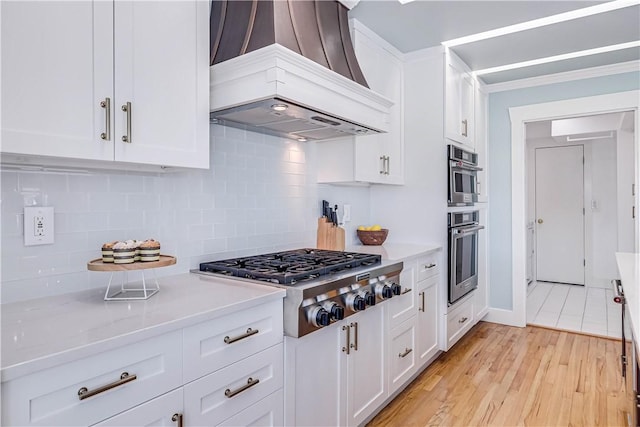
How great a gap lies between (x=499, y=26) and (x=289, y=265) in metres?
2.20

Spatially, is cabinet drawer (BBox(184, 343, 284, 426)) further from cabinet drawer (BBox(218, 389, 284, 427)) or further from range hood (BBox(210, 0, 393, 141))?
range hood (BBox(210, 0, 393, 141))

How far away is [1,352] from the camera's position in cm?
91

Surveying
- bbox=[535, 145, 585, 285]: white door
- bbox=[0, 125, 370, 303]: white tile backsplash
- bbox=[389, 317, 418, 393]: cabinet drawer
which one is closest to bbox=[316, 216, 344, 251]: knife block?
bbox=[0, 125, 370, 303]: white tile backsplash

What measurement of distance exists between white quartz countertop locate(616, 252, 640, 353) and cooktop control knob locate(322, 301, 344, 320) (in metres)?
0.97

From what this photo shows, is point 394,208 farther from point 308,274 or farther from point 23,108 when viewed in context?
point 23,108

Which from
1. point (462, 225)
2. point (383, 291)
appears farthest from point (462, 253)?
point (383, 291)

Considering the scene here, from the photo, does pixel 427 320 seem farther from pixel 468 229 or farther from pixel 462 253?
pixel 468 229

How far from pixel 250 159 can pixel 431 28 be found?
5.20ft

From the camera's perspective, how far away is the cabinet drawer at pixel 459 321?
315 cm

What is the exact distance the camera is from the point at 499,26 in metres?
2.68

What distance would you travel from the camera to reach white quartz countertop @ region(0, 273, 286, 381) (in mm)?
914

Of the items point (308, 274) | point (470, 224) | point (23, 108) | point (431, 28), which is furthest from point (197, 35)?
point (470, 224)

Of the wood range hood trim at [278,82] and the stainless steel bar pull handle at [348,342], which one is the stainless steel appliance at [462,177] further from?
the stainless steel bar pull handle at [348,342]

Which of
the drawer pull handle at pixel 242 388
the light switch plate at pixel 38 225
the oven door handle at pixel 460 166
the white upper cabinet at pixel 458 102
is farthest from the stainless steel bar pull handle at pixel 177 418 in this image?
the white upper cabinet at pixel 458 102
